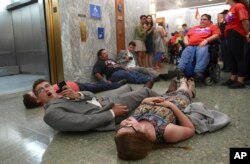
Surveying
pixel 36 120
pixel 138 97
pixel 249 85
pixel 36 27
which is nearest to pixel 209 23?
pixel 249 85

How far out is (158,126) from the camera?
1.56 meters

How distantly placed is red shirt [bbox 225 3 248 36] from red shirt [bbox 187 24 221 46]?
1.08 ft

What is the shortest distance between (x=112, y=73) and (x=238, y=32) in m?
2.18

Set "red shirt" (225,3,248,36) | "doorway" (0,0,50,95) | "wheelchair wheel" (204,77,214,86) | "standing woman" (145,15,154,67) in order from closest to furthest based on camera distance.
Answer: "red shirt" (225,3,248,36) → "wheelchair wheel" (204,77,214,86) → "doorway" (0,0,50,95) → "standing woman" (145,15,154,67)

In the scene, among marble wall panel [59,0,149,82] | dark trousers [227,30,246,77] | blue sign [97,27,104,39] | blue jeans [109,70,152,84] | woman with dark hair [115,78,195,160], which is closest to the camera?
woman with dark hair [115,78,195,160]

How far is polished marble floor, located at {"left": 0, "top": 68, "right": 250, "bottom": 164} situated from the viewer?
1.48 m

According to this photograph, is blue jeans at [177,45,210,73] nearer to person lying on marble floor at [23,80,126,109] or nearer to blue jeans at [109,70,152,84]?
blue jeans at [109,70,152,84]

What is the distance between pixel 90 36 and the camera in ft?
14.7

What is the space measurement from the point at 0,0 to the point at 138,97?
5.60 m

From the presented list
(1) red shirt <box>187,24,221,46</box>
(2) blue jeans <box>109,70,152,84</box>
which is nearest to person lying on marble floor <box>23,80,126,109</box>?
(2) blue jeans <box>109,70,152,84</box>

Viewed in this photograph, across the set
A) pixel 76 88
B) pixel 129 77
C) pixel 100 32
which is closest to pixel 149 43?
pixel 100 32

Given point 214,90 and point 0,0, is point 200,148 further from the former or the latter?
point 0,0

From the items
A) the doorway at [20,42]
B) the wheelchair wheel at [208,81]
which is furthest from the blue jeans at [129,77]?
the doorway at [20,42]

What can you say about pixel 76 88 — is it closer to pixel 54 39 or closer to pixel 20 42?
pixel 54 39
